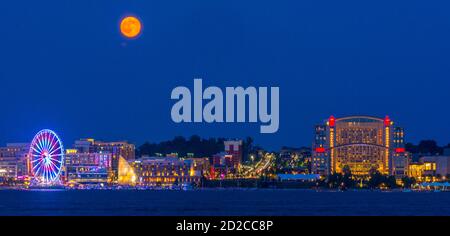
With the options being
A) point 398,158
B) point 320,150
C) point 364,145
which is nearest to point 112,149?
point 320,150

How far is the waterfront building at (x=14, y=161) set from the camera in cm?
19400

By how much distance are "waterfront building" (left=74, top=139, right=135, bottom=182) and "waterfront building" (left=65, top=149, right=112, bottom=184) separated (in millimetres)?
3188

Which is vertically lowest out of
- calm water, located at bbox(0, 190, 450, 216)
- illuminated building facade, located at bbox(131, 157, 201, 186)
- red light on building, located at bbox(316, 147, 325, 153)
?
calm water, located at bbox(0, 190, 450, 216)

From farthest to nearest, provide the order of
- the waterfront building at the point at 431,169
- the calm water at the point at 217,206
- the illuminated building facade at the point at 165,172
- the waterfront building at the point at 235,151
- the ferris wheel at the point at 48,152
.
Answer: the waterfront building at the point at 235,151 < the illuminated building facade at the point at 165,172 < the waterfront building at the point at 431,169 < the ferris wheel at the point at 48,152 < the calm water at the point at 217,206

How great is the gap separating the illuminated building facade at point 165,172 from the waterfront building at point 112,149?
17.8ft

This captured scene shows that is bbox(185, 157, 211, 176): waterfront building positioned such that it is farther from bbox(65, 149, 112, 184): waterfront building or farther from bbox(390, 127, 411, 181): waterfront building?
bbox(390, 127, 411, 181): waterfront building

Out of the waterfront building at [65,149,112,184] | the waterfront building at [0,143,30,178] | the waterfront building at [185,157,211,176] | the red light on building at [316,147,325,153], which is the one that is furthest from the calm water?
the waterfront building at [0,143,30,178]

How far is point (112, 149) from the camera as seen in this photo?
633 feet

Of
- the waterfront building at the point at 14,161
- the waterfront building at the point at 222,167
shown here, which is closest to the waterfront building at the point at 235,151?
the waterfront building at the point at 222,167

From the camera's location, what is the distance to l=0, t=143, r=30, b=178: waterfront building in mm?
194000

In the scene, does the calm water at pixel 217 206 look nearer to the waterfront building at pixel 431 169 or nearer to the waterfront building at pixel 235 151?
the waterfront building at pixel 431 169
